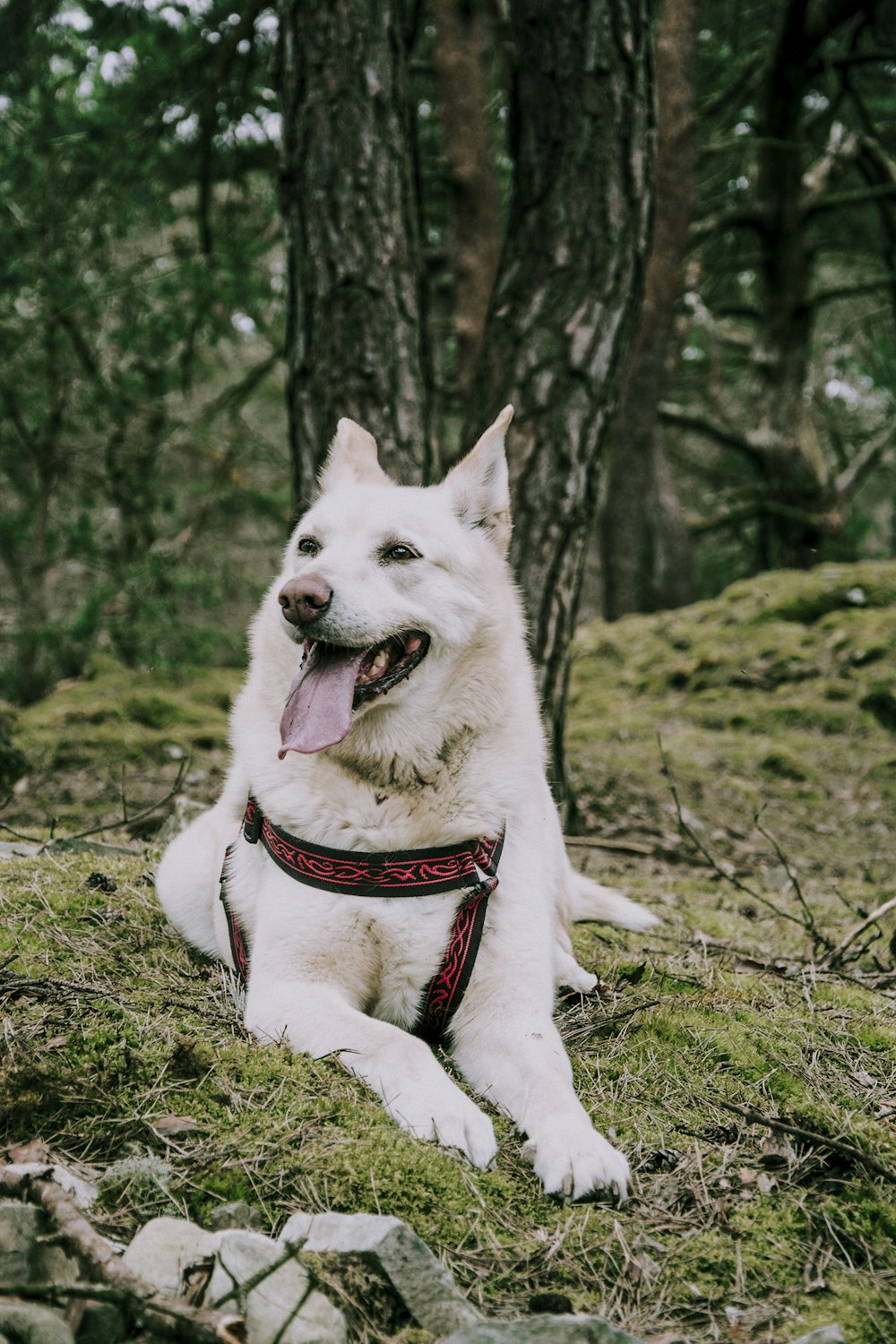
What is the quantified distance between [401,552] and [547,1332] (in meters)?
2.14

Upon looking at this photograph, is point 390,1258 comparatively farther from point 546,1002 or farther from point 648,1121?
point 546,1002

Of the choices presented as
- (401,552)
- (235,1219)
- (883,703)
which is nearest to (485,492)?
(401,552)

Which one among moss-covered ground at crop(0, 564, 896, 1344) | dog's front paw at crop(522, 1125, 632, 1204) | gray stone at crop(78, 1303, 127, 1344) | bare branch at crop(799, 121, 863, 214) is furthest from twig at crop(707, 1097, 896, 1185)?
bare branch at crop(799, 121, 863, 214)

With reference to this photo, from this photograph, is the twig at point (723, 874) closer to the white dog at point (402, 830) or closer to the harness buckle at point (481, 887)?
the white dog at point (402, 830)

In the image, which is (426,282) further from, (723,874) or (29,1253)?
(29,1253)

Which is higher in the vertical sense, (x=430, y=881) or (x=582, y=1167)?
(x=430, y=881)

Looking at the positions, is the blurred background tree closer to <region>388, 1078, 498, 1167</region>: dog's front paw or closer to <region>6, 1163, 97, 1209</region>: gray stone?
<region>388, 1078, 498, 1167</region>: dog's front paw

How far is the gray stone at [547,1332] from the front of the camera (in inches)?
60.0

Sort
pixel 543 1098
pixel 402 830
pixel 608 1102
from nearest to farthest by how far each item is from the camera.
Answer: pixel 543 1098 < pixel 608 1102 < pixel 402 830

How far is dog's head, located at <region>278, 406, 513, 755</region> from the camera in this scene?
2846mm

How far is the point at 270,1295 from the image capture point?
1604 mm

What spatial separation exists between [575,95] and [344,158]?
1.11 metres

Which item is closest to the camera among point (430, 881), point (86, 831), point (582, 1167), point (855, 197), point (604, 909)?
point (582, 1167)

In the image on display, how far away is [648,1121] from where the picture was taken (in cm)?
241
